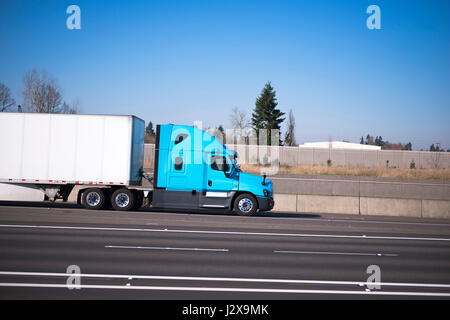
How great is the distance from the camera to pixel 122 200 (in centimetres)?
1730

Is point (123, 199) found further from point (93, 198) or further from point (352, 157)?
point (352, 157)

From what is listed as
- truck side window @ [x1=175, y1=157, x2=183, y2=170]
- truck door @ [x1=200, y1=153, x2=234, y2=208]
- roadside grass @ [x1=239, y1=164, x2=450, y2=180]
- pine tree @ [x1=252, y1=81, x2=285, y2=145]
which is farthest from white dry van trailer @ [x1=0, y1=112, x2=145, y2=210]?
pine tree @ [x1=252, y1=81, x2=285, y2=145]

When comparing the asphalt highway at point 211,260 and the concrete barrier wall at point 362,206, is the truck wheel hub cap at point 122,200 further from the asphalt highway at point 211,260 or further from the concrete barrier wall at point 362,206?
the concrete barrier wall at point 362,206

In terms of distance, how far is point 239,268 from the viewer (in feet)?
26.4

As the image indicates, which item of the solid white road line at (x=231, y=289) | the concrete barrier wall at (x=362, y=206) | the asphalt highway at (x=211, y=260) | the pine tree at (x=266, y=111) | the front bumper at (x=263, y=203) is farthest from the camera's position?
the pine tree at (x=266, y=111)

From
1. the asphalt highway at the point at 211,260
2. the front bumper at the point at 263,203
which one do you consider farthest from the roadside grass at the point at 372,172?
the asphalt highway at the point at 211,260

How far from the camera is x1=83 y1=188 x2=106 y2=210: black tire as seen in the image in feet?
56.3

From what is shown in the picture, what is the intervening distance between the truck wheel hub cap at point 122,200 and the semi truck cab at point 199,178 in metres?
1.19

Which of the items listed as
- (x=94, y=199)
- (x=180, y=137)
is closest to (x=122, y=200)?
(x=94, y=199)

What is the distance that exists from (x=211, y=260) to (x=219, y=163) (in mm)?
8757

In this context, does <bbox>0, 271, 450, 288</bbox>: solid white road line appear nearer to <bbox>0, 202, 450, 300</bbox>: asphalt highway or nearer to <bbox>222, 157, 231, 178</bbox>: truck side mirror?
<bbox>0, 202, 450, 300</bbox>: asphalt highway

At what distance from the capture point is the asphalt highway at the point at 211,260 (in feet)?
21.4

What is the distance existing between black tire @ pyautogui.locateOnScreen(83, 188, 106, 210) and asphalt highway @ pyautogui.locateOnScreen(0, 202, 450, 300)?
2.56 m
